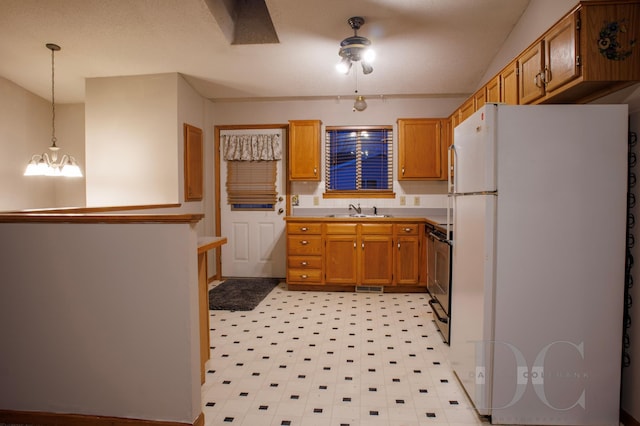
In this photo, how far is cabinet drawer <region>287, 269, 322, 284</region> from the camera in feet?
16.3

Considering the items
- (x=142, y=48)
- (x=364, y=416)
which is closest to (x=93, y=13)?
(x=142, y=48)

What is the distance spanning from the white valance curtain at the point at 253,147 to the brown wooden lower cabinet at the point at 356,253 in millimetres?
1135

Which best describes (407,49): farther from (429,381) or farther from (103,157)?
(103,157)

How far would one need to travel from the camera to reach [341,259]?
16.2 feet

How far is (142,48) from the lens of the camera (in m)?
3.99

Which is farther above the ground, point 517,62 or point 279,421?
point 517,62

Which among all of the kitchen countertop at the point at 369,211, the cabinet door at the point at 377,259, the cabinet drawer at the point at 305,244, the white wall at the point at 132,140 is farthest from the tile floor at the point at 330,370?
the white wall at the point at 132,140

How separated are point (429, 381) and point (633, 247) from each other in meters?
1.42

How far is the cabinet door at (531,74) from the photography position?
2.55 metres

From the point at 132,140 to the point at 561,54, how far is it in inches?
171

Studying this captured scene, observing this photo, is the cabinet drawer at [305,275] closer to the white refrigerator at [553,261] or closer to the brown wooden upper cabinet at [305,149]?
the brown wooden upper cabinet at [305,149]

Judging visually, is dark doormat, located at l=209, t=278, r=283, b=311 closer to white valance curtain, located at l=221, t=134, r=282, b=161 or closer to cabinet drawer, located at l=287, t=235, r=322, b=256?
cabinet drawer, located at l=287, t=235, r=322, b=256

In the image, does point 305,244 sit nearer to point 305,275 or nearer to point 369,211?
point 305,275

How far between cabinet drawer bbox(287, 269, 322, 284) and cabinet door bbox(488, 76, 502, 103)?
2775mm
